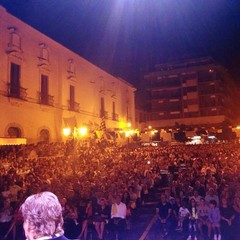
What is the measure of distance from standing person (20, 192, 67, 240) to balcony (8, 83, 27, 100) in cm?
1805

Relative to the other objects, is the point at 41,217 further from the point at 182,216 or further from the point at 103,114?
the point at 103,114

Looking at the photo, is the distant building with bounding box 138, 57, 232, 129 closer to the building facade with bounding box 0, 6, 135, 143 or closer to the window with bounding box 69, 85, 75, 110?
the building facade with bounding box 0, 6, 135, 143

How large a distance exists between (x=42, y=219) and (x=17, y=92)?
19.1 meters

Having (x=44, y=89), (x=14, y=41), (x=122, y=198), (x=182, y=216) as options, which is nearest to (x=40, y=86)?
(x=44, y=89)

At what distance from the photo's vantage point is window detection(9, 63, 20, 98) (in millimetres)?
19859

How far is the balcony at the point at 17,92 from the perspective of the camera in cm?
1957

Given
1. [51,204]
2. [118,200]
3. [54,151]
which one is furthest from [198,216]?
[54,151]

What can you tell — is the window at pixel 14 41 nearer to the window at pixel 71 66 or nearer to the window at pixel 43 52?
the window at pixel 43 52

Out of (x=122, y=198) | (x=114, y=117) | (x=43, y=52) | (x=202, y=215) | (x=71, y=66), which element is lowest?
(x=202, y=215)

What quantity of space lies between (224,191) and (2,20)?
50.7ft

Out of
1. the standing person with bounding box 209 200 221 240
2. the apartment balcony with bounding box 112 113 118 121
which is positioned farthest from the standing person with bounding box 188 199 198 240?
the apartment balcony with bounding box 112 113 118 121

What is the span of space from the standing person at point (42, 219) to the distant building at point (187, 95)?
48431mm

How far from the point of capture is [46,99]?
77.5 ft

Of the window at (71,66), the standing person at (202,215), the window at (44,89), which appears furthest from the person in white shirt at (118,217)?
the window at (71,66)
